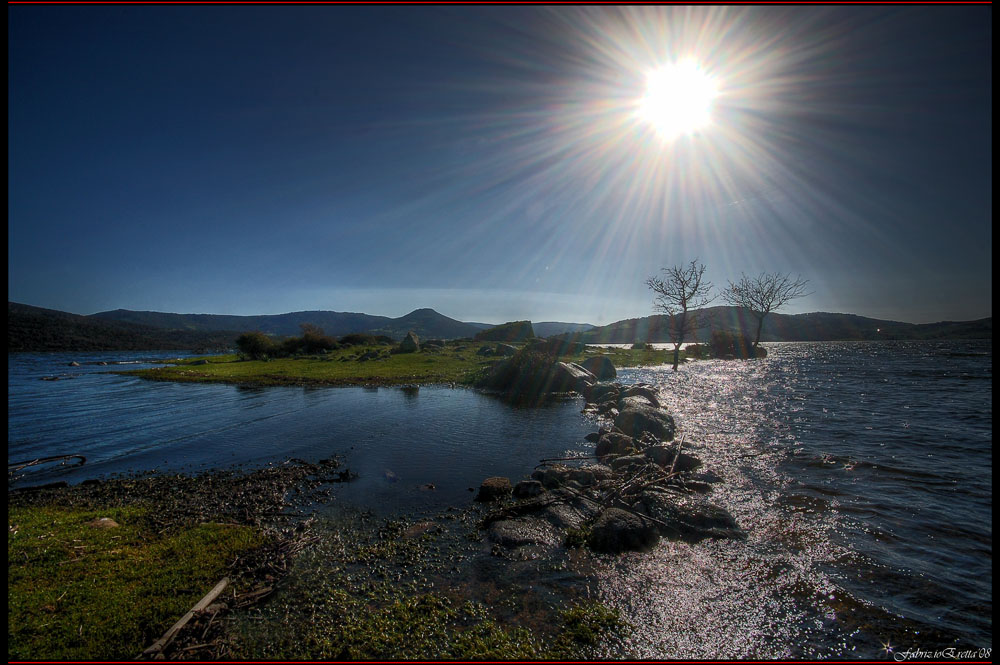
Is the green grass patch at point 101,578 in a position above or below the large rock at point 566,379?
below

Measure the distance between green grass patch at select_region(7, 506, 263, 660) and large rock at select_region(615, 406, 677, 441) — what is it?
13.2 metres

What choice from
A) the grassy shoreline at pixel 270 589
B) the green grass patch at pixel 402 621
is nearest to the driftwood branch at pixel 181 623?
the grassy shoreline at pixel 270 589

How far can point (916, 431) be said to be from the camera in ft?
52.5

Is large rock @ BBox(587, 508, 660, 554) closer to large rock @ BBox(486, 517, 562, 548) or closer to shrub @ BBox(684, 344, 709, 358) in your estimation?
large rock @ BBox(486, 517, 562, 548)

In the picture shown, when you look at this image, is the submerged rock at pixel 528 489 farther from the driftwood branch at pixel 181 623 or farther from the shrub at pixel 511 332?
the shrub at pixel 511 332

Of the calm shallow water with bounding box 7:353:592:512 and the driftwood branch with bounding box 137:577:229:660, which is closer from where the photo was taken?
the driftwood branch with bounding box 137:577:229:660

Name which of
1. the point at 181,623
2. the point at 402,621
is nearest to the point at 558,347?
the point at 402,621

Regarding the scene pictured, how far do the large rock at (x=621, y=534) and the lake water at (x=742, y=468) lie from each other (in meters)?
0.35

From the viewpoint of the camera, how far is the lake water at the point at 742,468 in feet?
19.0

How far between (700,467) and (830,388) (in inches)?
964

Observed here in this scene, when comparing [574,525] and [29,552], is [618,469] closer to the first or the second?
[574,525]

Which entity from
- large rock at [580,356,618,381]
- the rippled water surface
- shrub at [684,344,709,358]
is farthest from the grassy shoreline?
shrub at [684,344,709,358]

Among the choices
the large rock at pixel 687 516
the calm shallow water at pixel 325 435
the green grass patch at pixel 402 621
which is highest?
the large rock at pixel 687 516

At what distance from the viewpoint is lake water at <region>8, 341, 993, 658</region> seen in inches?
228
